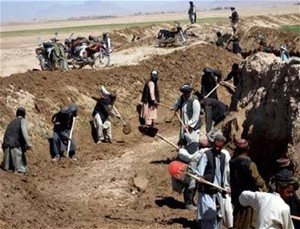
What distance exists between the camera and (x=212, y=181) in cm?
797

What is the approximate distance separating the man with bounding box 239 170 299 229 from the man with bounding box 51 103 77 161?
27.2ft

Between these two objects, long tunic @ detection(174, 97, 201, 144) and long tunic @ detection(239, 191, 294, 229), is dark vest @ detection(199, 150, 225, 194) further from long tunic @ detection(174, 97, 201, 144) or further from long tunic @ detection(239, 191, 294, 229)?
long tunic @ detection(174, 97, 201, 144)

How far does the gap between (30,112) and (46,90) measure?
159cm

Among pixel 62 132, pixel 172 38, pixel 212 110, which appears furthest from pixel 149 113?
pixel 172 38

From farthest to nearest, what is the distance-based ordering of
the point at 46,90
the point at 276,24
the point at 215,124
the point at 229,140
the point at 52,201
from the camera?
the point at 276,24 → the point at 46,90 → the point at 215,124 → the point at 229,140 → the point at 52,201

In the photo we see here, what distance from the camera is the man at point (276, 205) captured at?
5.88 metres

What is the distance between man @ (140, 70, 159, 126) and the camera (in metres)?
15.9

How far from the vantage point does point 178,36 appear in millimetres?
28469

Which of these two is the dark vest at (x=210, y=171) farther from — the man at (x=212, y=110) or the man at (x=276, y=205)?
the man at (x=212, y=110)

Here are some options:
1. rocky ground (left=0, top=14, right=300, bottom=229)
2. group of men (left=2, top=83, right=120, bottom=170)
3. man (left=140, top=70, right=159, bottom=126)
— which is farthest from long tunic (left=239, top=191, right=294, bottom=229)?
man (left=140, top=70, right=159, bottom=126)

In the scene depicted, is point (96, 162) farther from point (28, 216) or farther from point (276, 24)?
point (276, 24)

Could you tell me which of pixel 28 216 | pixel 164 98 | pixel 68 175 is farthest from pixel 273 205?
pixel 164 98

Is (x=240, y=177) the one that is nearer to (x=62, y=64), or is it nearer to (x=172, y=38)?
(x=62, y=64)

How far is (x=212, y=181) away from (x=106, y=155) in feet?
23.2
